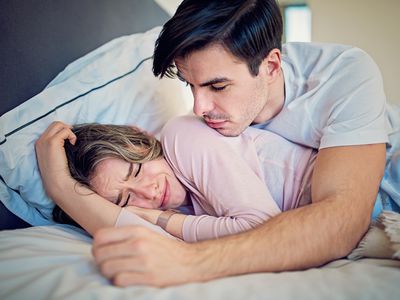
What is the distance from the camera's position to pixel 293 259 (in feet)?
2.08

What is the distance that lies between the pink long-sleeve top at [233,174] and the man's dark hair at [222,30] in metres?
0.18

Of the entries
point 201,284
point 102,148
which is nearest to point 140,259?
point 201,284

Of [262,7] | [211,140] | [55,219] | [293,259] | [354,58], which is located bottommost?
[55,219]

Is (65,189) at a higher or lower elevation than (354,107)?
lower

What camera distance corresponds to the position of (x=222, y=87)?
92cm

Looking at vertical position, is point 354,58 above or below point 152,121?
above

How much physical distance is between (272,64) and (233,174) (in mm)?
374

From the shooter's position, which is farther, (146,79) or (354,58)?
(146,79)

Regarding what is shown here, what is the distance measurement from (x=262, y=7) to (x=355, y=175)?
486 millimetres

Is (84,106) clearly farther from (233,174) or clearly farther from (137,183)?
(233,174)

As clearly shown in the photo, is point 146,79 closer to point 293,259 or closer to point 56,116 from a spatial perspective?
point 56,116

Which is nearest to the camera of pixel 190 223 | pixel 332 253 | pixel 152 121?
pixel 332 253

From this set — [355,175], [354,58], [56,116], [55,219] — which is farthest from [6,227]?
[354,58]

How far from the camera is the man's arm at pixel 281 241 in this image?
563 millimetres
